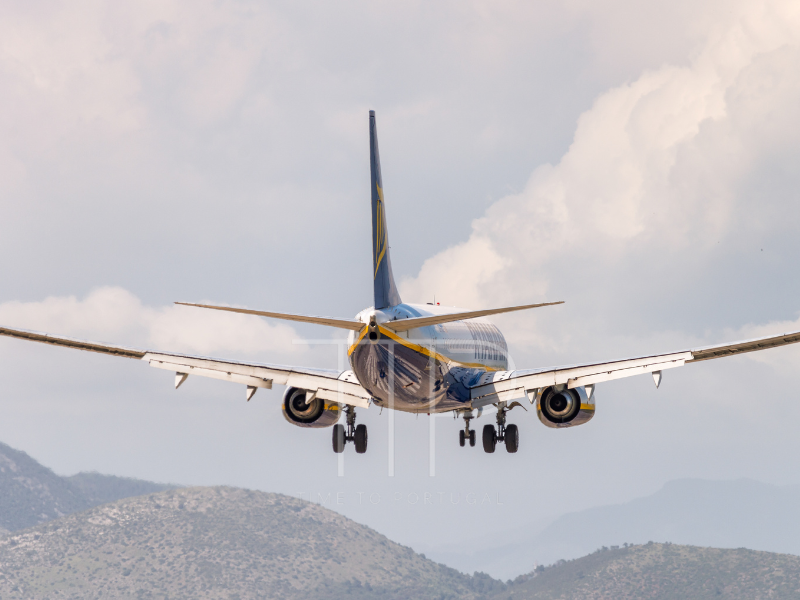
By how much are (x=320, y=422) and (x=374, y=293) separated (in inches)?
395

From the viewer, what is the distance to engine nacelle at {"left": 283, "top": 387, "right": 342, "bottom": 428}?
43.0m

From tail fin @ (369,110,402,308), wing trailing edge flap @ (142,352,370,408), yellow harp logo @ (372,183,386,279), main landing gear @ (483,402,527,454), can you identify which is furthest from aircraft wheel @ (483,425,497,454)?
yellow harp logo @ (372,183,386,279)

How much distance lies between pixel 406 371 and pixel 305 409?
8.17m

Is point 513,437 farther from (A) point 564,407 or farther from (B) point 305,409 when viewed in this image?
(B) point 305,409

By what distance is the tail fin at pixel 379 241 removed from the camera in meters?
35.4

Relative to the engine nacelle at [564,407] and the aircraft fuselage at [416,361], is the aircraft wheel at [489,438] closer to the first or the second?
the aircraft fuselage at [416,361]

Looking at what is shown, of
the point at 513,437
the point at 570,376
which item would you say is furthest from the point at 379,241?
the point at 513,437

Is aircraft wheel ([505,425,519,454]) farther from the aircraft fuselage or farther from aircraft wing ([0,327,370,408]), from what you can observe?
aircraft wing ([0,327,370,408])

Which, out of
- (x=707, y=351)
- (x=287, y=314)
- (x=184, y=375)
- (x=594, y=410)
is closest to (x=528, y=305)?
(x=287, y=314)

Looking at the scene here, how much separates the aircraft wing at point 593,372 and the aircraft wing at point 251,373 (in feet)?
19.0

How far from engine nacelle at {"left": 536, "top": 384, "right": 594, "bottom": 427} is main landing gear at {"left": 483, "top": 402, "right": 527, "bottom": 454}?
4.46m

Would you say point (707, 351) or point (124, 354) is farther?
point (124, 354)

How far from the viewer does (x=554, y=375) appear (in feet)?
128

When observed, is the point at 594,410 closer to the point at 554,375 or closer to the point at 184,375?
the point at 554,375
